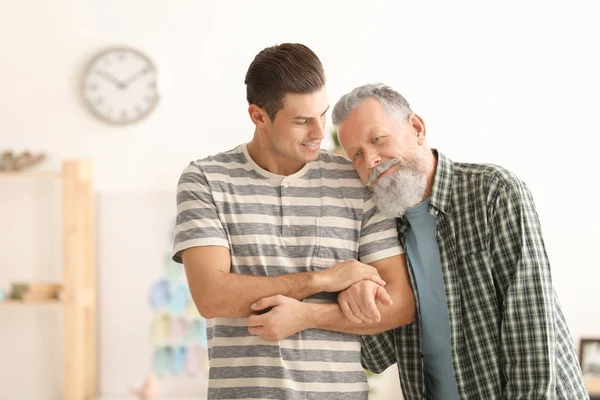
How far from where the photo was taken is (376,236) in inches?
69.4

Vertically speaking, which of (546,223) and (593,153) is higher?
(593,153)

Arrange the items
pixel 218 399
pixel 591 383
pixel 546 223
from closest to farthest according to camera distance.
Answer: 1. pixel 218 399
2. pixel 591 383
3. pixel 546 223

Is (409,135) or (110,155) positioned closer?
(409,135)

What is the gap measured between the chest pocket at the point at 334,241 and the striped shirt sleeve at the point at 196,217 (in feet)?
0.69

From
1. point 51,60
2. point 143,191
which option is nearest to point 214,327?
point 143,191

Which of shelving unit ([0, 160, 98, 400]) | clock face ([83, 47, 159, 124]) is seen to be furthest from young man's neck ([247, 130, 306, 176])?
clock face ([83, 47, 159, 124])

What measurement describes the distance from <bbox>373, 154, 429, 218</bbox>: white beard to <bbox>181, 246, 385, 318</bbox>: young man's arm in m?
0.17

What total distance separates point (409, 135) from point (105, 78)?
271 cm

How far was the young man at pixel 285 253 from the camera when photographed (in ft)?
5.42

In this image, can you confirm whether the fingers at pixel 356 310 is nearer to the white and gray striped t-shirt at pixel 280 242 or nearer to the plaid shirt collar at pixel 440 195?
the white and gray striped t-shirt at pixel 280 242

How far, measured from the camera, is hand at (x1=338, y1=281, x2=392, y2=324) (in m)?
1.64

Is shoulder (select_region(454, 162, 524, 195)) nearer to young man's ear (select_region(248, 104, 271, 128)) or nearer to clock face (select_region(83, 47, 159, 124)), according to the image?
young man's ear (select_region(248, 104, 271, 128))

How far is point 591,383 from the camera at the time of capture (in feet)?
12.2

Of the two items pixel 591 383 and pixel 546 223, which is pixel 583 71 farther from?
pixel 591 383
